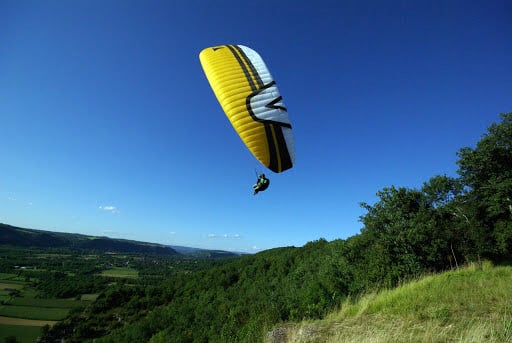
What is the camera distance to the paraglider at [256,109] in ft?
27.0

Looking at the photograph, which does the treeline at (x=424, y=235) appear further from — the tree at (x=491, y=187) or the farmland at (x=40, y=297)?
the farmland at (x=40, y=297)

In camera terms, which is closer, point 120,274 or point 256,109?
point 256,109

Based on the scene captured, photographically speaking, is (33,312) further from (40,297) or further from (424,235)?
(424,235)

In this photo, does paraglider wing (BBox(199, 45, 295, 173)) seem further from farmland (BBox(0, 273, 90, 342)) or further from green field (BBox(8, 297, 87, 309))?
green field (BBox(8, 297, 87, 309))

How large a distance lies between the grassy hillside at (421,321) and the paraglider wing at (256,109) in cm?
482

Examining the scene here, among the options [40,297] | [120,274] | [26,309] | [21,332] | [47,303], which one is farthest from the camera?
[120,274]

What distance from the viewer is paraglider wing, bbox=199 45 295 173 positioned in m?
8.23

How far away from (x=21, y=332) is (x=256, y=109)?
8439 centimetres

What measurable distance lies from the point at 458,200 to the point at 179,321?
203 ft

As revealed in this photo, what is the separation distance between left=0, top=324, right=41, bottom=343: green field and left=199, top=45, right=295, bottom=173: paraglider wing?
255 feet

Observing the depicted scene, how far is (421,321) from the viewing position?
5.21 metres

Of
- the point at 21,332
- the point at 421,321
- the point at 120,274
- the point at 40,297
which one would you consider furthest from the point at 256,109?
the point at 120,274

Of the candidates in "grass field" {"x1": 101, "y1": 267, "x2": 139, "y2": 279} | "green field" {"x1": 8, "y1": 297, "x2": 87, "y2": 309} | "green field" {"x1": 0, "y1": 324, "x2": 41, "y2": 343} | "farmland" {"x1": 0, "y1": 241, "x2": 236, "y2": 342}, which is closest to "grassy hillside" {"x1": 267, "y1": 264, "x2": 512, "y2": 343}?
"farmland" {"x1": 0, "y1": 241, "x2": 236, "y2": 342}

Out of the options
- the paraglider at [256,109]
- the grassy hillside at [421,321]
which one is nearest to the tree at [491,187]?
the grassy hillside at [421,321]
